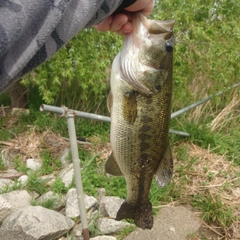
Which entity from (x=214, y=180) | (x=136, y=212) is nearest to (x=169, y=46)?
(x=136, y=212)

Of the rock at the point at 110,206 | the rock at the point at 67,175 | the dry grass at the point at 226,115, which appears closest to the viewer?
the rock at the point at 110,206

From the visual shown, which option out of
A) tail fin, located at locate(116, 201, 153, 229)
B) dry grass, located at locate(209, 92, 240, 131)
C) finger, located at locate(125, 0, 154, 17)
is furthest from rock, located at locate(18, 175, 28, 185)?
finger, located at locate(125, 0, 154, 17)

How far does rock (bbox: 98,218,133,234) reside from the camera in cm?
339

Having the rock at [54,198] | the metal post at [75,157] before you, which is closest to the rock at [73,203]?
the rock at [54,198]

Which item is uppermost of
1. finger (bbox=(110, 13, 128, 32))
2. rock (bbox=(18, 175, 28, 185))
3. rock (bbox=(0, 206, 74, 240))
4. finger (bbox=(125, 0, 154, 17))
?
finger (bbox=(125, 0, 154, 17))

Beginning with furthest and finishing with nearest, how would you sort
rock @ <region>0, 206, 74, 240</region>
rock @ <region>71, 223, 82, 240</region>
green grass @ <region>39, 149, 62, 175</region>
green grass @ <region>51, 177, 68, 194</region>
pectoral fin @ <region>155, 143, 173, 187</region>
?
green grass @ <region>39, 149, 62, 175</region>
green grass @ <region>51, 177, 68, 194</region>
rock @ <region>71, 223, 82, 240</region>
rock @ <region>0, 206, 74, 240</region>
pectoral fin @ <region>155, 143, 173, 187</region>

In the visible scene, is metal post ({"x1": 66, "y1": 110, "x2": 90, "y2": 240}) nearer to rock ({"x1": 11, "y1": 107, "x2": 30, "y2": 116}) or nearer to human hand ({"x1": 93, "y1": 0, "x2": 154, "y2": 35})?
human hand ({"x1": 93, "y1": 0, "x2": 154, "y2": 35})

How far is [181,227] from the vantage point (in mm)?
3594

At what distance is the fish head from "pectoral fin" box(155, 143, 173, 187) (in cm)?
41

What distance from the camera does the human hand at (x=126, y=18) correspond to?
1.58 metres

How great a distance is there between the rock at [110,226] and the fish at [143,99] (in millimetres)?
1563

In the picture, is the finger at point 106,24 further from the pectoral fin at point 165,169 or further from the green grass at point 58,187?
the green grass at point 58,187

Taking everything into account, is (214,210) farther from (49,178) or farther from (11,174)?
(11,174)

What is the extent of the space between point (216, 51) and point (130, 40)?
3182 millimetres
